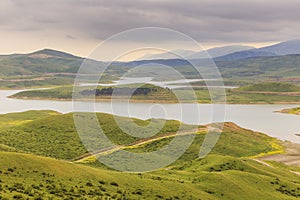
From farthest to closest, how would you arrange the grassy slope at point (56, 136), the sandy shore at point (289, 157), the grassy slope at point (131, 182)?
the sandy shore at point (289, 157) → the grassy slope at point (56, 136) → the grassy slope at point (131, 182)

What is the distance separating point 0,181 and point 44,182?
13.9 feet

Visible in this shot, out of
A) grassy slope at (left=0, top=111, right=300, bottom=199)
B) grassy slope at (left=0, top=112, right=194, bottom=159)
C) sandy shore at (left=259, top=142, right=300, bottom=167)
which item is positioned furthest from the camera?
sandy shore at (left=259, top=142, right=300, bottom=167)

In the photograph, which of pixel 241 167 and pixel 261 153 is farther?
pixel 261 153

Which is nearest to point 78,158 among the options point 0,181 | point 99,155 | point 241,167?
point 99,155

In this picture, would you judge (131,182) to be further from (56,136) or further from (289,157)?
(289,157)

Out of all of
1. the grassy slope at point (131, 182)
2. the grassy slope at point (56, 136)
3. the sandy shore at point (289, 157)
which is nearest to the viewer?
the grassy slope at point (131, 182)

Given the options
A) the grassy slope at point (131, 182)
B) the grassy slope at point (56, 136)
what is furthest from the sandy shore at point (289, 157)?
the grassy slope at point (56, 136)

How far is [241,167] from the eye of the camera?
63812 mm

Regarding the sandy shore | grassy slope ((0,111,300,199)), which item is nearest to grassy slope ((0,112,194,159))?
the sandy shore

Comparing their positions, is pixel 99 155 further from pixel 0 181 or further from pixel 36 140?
pixel 0 181

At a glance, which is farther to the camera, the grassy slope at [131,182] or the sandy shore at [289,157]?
the sandy shore at [289,157]

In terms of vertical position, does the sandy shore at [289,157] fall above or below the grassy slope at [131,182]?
below

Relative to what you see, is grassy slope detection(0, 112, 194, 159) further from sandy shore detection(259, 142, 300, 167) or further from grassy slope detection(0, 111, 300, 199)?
grassy slope detection(0, 111, 300, 199)

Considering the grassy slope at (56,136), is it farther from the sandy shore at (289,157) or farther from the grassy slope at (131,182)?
the grassy slope at (131,182)
